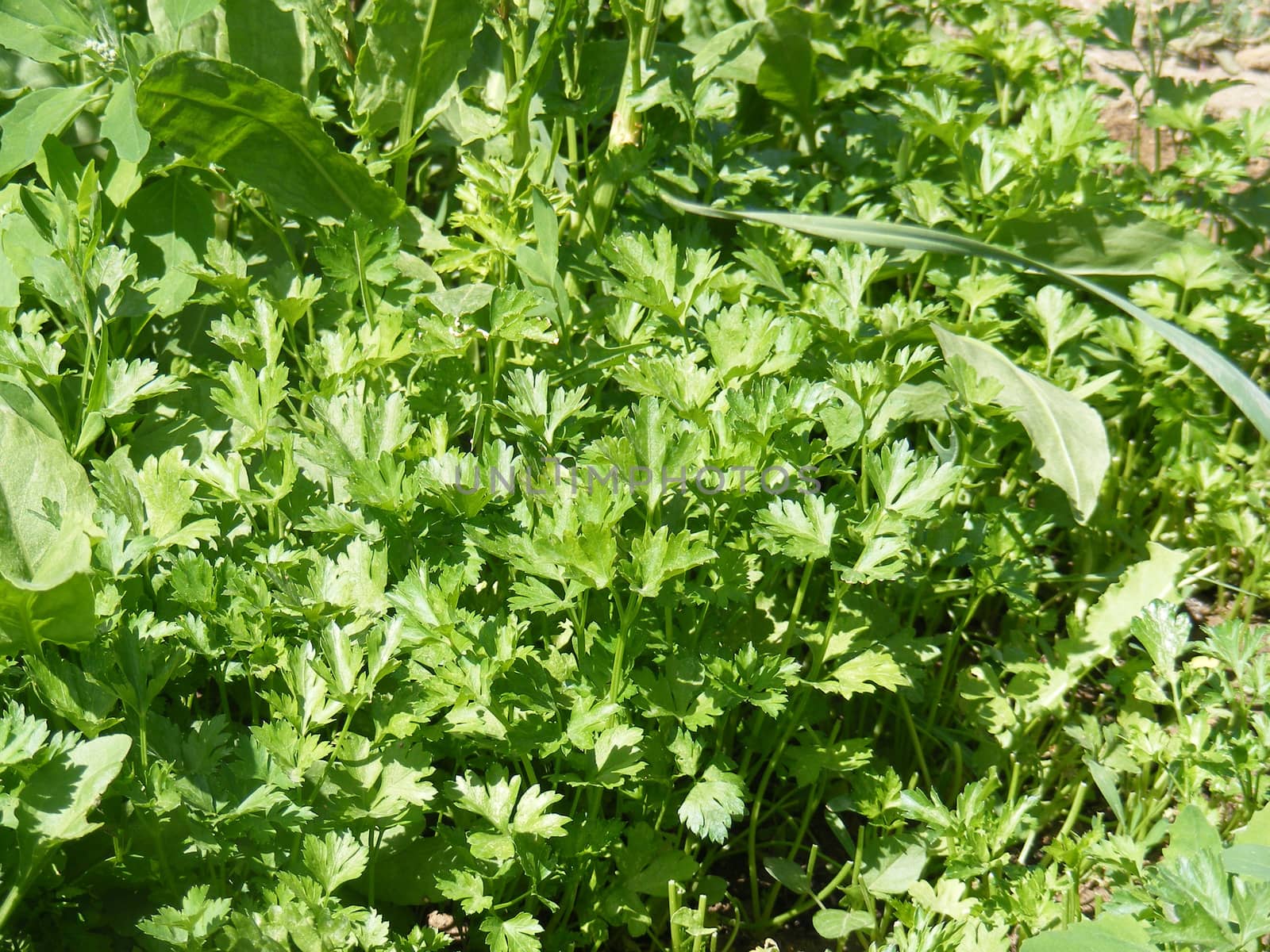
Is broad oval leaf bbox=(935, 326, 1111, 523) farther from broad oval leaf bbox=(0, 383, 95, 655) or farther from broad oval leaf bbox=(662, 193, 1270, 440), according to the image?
broad oval leaf bbox=(0, 383, 95, 655)

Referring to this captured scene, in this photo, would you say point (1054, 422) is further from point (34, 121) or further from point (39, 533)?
point (34, 121)

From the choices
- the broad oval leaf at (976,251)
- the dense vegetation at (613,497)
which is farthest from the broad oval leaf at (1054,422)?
the broad oval leaf at (976,251)

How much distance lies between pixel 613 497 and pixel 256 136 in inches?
49.0

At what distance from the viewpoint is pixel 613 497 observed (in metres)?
1.73

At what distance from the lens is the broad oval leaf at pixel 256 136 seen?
2.31 m

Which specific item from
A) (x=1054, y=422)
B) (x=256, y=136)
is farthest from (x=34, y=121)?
(x=1054, y=422)

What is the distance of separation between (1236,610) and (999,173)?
3.42ft

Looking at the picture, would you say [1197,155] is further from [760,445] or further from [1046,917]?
[1046,917]

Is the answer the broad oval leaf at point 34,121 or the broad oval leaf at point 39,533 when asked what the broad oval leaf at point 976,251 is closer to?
the broad oval leaf at point 34,121

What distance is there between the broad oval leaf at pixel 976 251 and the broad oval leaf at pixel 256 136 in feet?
2.37

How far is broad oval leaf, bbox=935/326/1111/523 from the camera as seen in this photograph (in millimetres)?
2270

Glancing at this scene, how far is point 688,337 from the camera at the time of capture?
2.24m

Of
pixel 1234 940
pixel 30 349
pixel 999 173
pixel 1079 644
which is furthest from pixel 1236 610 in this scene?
pixel 30 349

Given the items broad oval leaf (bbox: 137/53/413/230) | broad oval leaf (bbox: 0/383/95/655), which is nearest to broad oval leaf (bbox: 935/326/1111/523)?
broad oval leaf (bbox: 137/53/413/230)
